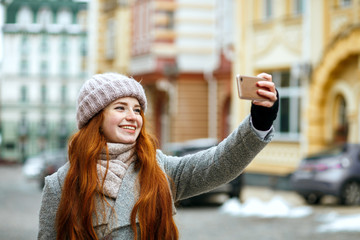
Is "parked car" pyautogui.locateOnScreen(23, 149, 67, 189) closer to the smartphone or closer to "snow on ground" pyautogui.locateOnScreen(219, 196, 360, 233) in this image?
"snow on ground" pyautogui.locateOnScreen(219, 196, 360, 233)

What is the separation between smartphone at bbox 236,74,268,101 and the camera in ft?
9.50

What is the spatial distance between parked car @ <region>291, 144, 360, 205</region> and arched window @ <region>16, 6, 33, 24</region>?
74502mm

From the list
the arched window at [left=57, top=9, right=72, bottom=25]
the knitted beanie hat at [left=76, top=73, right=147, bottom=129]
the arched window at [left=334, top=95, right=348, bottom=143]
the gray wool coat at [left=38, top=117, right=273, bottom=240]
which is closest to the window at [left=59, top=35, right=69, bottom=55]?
the arched window at [left=57, top=9, right=72, bottom=25]

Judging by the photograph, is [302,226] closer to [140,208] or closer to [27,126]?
[140,208]

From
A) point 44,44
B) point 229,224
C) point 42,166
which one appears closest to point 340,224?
point 229,224

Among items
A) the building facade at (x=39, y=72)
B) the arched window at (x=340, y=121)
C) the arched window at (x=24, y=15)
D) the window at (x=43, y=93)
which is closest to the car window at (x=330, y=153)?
the arched window at (x=340, y=121)

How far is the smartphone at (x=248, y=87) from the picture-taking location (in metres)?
2.89

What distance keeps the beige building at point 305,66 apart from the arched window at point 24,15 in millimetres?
64804

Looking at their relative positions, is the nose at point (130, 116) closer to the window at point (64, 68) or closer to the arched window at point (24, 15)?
the window at point (64, 68)

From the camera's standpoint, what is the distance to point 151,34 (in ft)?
107

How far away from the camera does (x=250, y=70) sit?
2573 cm

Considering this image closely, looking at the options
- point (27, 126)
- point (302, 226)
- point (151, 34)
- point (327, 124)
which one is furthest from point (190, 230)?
point (27, 126)

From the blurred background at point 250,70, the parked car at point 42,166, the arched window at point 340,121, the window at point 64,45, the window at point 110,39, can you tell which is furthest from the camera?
the window at point 64,45

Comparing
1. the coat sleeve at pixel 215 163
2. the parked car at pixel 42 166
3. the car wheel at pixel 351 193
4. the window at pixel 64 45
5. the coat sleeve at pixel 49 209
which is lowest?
the parked car at pixel 42 166
